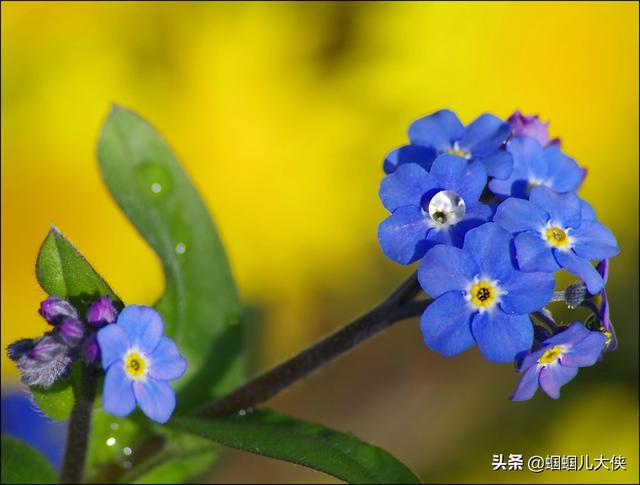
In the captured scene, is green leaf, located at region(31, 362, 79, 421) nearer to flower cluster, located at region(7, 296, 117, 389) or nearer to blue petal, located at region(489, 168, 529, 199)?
flower cluster, located at region(7, 296, 117, 389)

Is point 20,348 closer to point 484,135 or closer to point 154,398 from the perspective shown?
point 154,398

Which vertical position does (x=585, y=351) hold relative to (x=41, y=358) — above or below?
above

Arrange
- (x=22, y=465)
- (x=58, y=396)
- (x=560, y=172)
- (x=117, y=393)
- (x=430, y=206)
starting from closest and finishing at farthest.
Result: (x=117, y=393) < (x=430, y=206) < (x=58, y=396) < (x=560, y=172) < (x=22, y=465)

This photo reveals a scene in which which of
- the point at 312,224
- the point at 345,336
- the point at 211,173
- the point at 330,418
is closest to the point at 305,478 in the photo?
the point at 330,418

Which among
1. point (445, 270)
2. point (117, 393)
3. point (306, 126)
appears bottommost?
point (117, 393)

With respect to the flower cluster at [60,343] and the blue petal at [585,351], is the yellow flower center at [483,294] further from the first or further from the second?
the flower cluster at [60,343]

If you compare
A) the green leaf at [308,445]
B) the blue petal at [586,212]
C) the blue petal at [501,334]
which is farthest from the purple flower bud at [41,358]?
the blue petal at [586,212]

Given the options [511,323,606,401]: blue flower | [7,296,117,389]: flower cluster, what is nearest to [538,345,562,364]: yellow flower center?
[511,323,606,401]: blue flower

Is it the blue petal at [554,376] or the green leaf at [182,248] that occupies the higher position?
the green leaf at [182,248]

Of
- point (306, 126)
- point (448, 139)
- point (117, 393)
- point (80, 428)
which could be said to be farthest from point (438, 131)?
point (306, 126)
